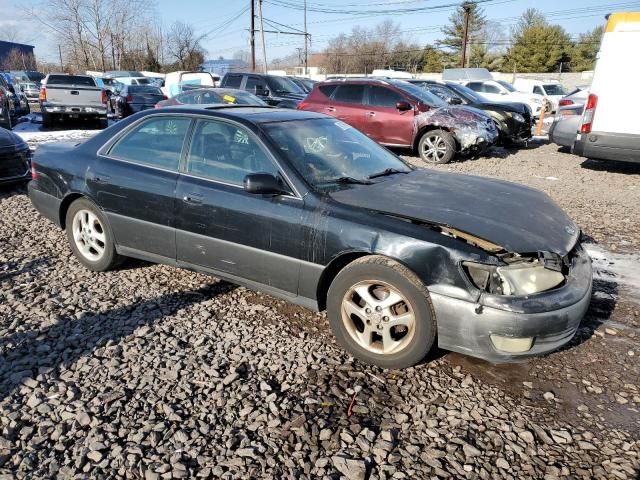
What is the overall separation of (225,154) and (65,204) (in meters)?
1.91

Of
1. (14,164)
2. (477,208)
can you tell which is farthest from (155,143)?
(14,164)

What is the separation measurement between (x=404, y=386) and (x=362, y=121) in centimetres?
894

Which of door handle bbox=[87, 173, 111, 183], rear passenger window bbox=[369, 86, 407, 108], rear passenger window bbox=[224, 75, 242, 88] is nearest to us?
door handle bbox=[87, 173, 111, 183]

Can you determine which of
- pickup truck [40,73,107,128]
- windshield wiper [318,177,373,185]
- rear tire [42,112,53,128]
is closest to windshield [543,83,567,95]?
pickup truck [40,73,107,128]

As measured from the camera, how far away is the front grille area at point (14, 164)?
707 centimetres

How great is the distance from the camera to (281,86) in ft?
49.5

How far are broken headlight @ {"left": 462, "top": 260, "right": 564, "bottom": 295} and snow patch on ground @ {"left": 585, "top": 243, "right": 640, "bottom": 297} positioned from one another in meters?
2.06

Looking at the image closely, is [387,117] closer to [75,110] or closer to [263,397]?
[263,397]

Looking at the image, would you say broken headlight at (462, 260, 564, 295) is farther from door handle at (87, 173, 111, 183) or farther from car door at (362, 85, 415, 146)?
car door at (362, 85, 415, 146)

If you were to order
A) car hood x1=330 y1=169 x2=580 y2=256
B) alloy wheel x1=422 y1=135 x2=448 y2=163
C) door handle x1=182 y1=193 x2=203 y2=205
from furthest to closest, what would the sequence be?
alloy wheel x1=422 y1=135 x2=448 y2=163, door handle x1=182 y1=193 x2=203 y2=205, car hood x1=330 y1=169 x2=580 y2=256

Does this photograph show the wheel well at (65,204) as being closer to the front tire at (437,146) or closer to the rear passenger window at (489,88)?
the front tire at (437,146)

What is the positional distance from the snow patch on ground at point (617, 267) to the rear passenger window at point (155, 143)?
3894 millimetres

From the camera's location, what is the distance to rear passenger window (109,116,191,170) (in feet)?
13.1

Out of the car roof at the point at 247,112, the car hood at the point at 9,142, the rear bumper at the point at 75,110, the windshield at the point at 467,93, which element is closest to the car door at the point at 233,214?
the car roof at the point at 247,112
